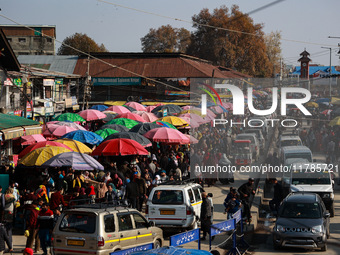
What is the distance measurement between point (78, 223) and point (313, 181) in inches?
470

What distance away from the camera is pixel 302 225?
15.2 meters

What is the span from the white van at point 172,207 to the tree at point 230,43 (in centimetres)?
7999

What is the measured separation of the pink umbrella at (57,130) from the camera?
25688 mm

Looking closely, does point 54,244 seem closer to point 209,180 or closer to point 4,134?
point 4,134

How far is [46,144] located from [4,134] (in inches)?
66.7

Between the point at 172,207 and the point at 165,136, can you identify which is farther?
the point at 165,136

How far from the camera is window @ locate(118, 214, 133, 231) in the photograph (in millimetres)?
12523

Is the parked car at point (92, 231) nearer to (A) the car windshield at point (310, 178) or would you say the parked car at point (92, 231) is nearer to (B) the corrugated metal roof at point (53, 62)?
(A) the car windshield at point (310, 178)

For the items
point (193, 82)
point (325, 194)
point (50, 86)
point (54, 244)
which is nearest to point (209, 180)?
point (325, 194)

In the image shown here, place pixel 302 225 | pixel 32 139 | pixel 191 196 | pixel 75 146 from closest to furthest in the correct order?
pixel 302 225 → pixel 191 196 → pixel 75 146 → pixel 32 139

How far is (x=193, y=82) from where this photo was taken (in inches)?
2522

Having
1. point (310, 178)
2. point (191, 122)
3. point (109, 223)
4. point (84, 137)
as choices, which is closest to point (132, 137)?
point (84, 137)

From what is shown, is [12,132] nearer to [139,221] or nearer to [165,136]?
[165,136]

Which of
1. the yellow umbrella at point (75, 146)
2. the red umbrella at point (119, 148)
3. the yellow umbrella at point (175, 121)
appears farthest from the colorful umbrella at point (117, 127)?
the yellow umbrella at point (75, 146)
